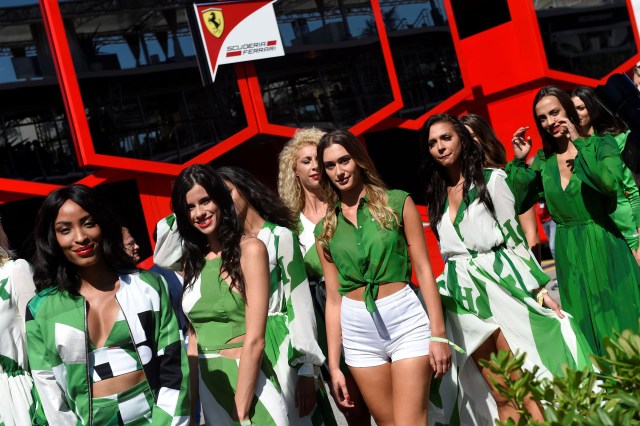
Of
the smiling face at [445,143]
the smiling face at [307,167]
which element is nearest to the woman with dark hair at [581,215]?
the smiling face at [445,143]

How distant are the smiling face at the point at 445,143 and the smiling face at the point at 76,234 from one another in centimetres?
212

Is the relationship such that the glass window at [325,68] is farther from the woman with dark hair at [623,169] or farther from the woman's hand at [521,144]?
the woman's hand at [521,144]

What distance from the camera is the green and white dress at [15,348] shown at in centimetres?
429

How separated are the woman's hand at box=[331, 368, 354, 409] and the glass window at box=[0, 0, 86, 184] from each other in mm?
10797

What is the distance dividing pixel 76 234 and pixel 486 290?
2316mm

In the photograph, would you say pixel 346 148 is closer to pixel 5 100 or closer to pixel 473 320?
pixel 473 320

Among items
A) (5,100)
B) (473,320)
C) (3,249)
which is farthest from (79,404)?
(5,100)

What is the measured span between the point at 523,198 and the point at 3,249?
292cm

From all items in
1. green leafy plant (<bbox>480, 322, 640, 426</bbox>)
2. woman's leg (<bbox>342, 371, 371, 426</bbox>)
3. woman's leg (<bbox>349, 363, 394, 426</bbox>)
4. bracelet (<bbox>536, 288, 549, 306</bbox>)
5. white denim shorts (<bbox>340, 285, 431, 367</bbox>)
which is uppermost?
green leafy plant (<bbox>480, 322, 640, 426</bbox>)

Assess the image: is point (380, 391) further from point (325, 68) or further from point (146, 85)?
point (325, 68)

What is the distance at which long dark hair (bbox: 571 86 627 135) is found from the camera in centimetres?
621

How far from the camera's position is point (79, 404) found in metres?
3.47

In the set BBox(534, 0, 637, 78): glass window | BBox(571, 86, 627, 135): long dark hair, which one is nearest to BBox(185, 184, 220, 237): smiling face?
BBox(571, 86, 627, 135): long dark hair

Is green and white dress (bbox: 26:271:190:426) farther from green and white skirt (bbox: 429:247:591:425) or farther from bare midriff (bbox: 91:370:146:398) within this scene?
green and white skirt (bbox: 429:247:591:425)
